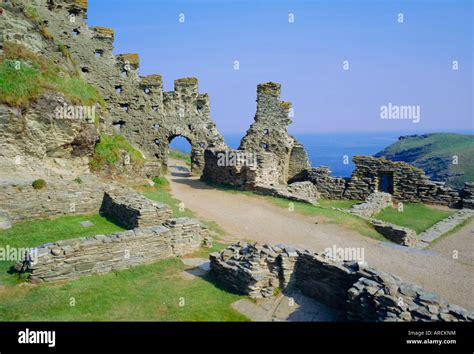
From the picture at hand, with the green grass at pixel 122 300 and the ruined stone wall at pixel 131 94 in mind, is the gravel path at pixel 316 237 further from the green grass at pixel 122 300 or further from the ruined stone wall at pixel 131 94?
the ruined stone wall at pixel 131 94

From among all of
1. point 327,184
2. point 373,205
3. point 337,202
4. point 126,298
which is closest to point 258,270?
point 126,298

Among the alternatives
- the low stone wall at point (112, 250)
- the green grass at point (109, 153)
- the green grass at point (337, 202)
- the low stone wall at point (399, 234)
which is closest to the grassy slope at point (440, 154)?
the green grass at point (337, 202)

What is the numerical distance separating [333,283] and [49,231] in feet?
32.9

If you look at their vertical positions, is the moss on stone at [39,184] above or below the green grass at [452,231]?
above

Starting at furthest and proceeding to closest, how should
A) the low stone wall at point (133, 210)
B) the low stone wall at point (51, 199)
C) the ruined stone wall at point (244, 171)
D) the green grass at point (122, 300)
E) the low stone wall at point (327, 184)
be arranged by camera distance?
the low stone wall at point (327, 184), the ruined stone wall at point (244, 171), the low stone wall at point (51, 199), the low stone wall at point (133, 210), the green grass at point (122, 300)

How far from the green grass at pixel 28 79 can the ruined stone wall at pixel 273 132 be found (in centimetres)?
1265

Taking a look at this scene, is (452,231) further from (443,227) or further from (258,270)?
(258,270)

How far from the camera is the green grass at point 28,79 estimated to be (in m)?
17.2

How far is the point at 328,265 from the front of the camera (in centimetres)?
955

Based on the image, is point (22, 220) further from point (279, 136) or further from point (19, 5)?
point (279, 136)

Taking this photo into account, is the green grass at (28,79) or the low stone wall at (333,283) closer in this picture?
the low stone wall at (333,283)

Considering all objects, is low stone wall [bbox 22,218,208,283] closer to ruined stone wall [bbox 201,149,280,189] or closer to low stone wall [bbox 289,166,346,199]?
ruined stone wall [bbox 201,149,280,189]

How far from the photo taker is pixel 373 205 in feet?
73.4

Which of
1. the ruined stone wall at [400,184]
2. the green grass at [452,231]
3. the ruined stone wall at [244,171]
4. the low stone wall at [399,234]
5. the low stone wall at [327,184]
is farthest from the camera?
the low stone wall at [327,184]
